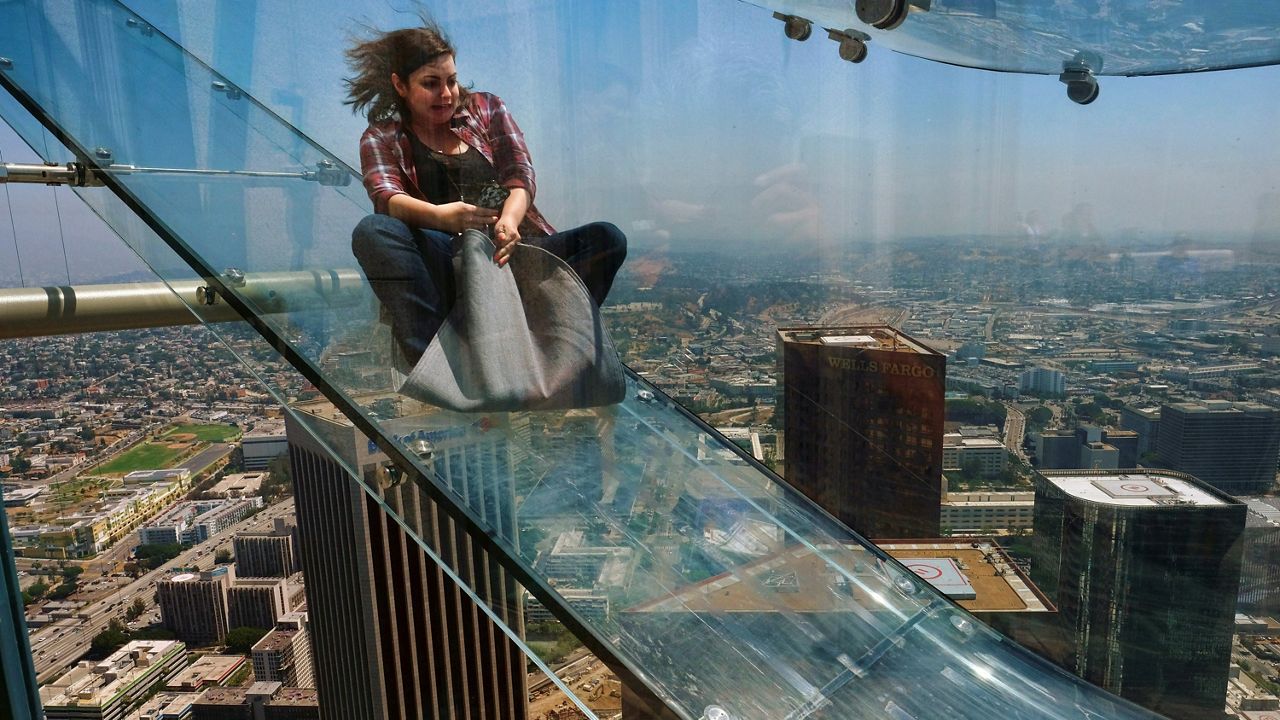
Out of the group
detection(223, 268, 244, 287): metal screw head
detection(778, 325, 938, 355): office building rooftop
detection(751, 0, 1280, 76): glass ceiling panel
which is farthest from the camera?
detection(778, 325, 938, 355): office building rooftop

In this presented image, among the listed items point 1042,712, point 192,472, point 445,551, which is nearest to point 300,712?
point 192,472

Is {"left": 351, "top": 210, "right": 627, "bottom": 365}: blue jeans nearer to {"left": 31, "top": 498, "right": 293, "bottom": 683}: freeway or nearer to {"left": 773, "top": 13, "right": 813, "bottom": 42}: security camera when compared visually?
{"left": 773, "top": 13, "right": 813, "bottom": 42}: security camera

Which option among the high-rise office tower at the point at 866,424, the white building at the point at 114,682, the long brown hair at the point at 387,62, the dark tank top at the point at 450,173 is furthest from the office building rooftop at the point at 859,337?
the white building at the point at 114,682

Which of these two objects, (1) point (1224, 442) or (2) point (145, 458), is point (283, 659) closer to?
(2) point (145, 458)

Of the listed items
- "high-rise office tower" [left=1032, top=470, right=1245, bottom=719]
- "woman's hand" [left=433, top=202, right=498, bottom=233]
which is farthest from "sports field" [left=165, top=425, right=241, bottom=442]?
"high-rise office tower" [left=1032, top=470, right=1245, bottom=719]

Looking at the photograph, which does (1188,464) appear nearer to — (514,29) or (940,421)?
(940,421)

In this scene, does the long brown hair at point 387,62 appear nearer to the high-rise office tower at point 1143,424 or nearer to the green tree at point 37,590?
the green tree at point 37,590
